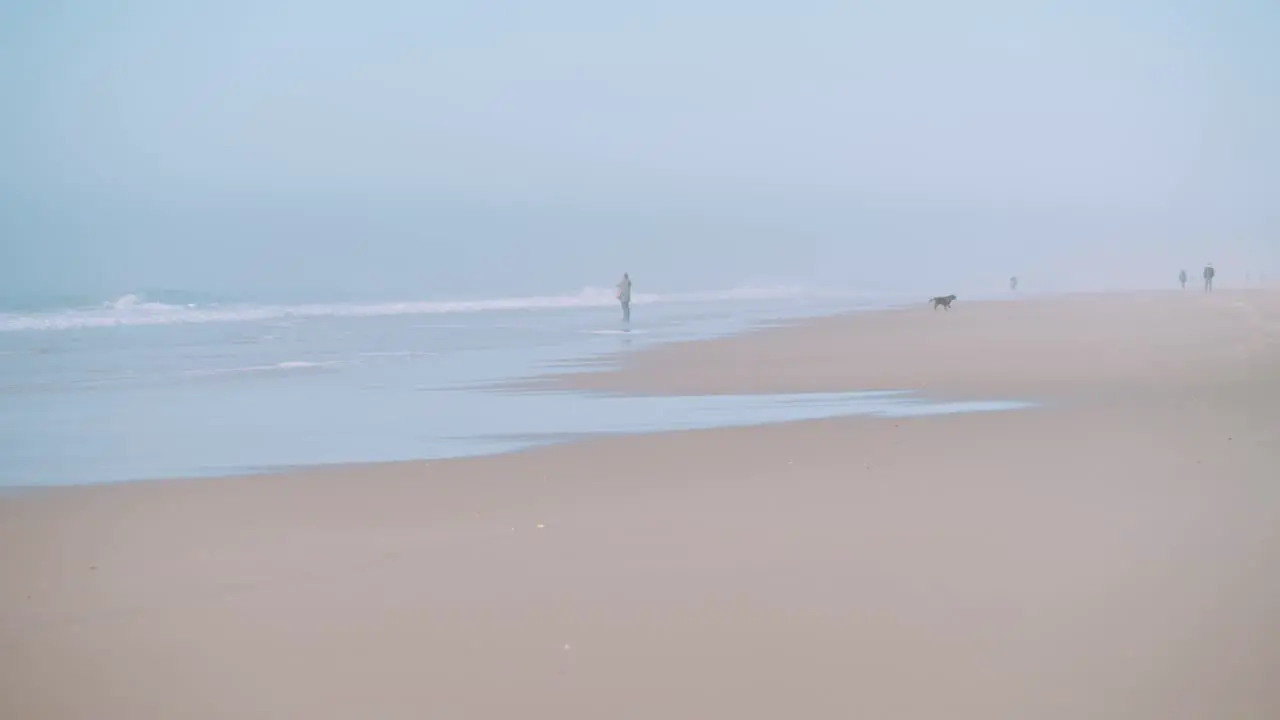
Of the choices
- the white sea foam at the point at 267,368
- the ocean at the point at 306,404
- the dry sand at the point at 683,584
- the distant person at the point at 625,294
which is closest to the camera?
the dry sand at the point at 683,584

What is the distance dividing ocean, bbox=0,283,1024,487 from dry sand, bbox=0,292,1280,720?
1.27 metres

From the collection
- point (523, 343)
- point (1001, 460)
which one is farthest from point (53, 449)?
point (523, 343)

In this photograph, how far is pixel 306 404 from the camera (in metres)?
14.2

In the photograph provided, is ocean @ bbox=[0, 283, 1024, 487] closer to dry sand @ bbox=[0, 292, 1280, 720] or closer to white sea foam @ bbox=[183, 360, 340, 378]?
white sea foam @ bbox=[183, 360, 340, 378]

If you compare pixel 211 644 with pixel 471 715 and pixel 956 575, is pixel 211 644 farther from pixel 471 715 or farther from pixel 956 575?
pixel 956 575

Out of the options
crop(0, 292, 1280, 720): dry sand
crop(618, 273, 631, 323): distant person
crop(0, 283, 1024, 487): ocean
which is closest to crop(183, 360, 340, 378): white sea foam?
crop(0, 283, 1024, 487): ocean

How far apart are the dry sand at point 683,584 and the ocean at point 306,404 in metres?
1.27

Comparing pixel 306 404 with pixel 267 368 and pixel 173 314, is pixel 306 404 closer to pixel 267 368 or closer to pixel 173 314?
pixel 267 368

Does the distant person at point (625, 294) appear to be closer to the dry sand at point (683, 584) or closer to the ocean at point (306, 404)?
the ocean at point (306, 404)

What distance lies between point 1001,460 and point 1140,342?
45.7ft

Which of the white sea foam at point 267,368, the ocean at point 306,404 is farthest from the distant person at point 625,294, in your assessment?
the white sea foam at point 267,368

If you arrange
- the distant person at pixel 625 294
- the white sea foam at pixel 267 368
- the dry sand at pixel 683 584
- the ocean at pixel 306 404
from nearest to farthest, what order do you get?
the dry sand at pixel 683 584 → the ocean at pixel 306 404 → the white sea foam at pixel 267 368 → the distant person at pixel 625 294

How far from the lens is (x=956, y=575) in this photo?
17.8 ft

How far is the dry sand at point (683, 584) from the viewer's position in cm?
425
